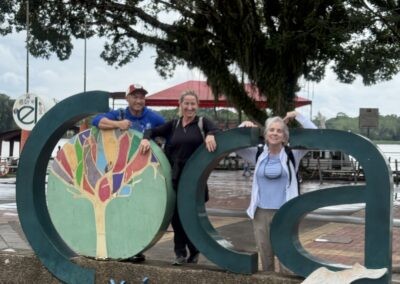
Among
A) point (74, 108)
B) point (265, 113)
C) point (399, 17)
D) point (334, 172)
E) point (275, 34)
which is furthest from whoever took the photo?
point (334, 172)

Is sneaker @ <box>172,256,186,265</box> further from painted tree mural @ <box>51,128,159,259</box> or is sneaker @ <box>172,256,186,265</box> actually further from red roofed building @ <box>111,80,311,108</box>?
red roofed building @ <box>111,80,311,108</box>

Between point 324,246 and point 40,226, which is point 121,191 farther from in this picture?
point 324,246

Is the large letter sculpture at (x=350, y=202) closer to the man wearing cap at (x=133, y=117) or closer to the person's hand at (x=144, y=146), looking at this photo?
the person's hand at (x=144, y=146)

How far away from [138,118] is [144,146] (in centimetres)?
41

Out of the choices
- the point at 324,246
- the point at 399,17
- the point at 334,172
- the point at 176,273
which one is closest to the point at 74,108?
the point at 176,273

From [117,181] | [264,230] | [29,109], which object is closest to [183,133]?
[117,181]

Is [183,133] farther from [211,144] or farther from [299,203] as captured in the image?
[299,203]

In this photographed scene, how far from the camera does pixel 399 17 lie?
11750 millimetres

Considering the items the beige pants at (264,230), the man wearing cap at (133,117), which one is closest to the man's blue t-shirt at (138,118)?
the man wearing cap at (133,117)

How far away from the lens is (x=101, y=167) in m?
5.04

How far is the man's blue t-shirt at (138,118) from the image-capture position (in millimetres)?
5100

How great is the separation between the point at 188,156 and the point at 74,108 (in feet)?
3.51

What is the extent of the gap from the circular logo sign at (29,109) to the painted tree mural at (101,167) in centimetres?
627

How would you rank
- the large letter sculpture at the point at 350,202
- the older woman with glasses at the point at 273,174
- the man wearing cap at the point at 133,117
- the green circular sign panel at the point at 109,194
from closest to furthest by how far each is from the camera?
the large letter sculpture at the point at 350,202 → the older woman with glasses at the point at 273,174 → the green circular sign panel at the point at 109,194 → the man wearing cap at the point at 133,117
